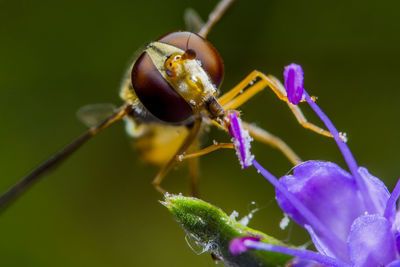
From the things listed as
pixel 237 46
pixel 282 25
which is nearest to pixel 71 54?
pixel 237 46

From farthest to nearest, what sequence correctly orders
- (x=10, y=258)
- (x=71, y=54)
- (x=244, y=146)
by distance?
(x=71, y=54), (x=10, y=258), (x=244, y=146)

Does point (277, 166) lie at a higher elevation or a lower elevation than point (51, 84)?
lower

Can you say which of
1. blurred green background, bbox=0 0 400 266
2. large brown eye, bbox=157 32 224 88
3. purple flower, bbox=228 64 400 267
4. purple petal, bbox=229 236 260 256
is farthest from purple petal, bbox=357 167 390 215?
blurred green background, bbox=0 0 400 266

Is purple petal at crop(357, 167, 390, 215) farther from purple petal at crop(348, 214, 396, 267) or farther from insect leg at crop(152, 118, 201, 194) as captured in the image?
insect leg at crop(152, 118, 201, 194)

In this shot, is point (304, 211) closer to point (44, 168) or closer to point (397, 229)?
point (397, 229)

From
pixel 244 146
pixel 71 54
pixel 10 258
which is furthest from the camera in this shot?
pixel 71 54

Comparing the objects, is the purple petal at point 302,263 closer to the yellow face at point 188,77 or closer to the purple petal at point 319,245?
the purple petal at point 319,245

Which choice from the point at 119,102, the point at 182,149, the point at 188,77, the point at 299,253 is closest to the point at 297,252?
the point at 299,253

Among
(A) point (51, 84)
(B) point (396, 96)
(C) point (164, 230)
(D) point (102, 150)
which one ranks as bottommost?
(B) point (396, 96)

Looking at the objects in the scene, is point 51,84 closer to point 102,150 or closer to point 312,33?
point 102,150
